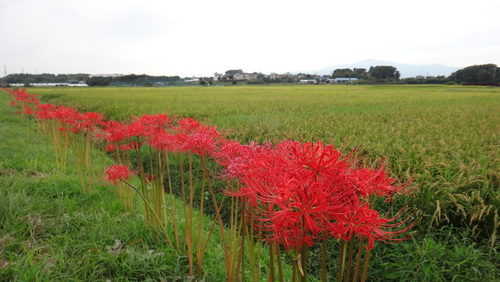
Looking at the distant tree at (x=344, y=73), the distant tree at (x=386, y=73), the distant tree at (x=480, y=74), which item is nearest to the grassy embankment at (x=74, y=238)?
the distant tree at (x=480, y=74)

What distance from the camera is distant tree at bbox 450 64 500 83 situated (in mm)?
60969

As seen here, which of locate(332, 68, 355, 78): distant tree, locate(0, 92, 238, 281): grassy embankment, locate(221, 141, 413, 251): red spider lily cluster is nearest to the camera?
locate(221, 141, 413, 251): red spider lily cluster

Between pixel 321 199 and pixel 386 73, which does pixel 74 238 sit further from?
pixel 386 73

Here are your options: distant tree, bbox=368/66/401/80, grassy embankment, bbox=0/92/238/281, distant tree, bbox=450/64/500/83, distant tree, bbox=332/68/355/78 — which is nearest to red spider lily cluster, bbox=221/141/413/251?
grassy embankment, bbox=0/92/238/281

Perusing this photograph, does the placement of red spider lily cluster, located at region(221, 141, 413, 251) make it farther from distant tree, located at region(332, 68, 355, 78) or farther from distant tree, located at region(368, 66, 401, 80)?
distant tree, located at region(332, 68, 355, 78)

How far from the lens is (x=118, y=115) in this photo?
11062mm

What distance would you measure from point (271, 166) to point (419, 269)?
2.53m

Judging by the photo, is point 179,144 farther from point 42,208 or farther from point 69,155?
point 69,155

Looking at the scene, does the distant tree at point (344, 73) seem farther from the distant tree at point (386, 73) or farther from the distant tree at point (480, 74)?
the distant tree at point (480, 74)

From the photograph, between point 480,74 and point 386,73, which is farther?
point 386,73

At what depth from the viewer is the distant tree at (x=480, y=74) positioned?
60969 millimetres

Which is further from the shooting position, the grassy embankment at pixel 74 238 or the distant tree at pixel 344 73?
the distant tree at pixel 344 73

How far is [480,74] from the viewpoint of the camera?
62.1 meters

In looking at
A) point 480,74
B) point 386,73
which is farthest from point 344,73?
point 480,74
